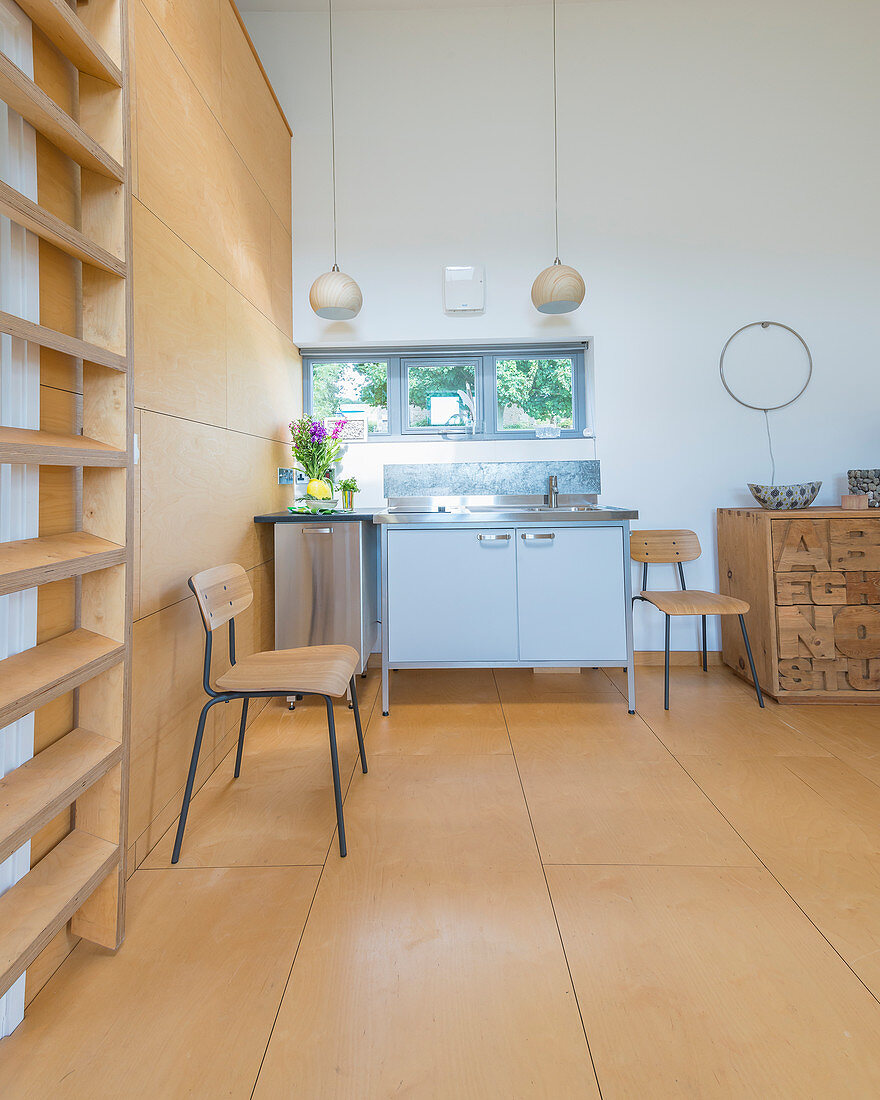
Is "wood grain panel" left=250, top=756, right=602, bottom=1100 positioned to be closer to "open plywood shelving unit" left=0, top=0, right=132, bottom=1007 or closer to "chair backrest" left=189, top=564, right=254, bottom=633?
"open plywood shelving unit" left=0, top=0, right=132, bottom=1007

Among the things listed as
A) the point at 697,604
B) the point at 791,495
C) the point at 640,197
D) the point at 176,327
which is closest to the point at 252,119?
the point at 176,327

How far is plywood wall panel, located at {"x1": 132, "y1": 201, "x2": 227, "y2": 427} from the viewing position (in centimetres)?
170

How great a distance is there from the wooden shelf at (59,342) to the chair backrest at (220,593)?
2.22 feet

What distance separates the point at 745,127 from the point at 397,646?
3513 millimetres

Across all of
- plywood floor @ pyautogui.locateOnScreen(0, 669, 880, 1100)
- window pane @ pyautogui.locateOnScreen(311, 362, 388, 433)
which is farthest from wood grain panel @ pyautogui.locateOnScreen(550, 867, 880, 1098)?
window pane @ pyautogui.locateOnScreen(311, 362, 388, 433)

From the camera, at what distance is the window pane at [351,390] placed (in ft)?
12.0

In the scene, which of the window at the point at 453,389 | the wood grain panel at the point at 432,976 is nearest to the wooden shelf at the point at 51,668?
the wood grain panel at the point at 432,976

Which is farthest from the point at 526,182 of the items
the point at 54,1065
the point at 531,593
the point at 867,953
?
the point at 54,1065

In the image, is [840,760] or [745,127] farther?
[745,127]

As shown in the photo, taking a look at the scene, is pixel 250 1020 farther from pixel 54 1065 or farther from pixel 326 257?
pixel 326 257

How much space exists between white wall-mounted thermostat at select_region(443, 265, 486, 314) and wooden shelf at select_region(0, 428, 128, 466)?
8.54ft

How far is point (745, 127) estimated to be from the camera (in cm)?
345

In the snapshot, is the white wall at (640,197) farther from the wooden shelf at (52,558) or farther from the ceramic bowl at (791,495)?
the wooden shelf at (52,558)

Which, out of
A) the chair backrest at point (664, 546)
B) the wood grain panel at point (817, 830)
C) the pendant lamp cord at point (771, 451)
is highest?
the pendant lamp cord at point (771, 451)
